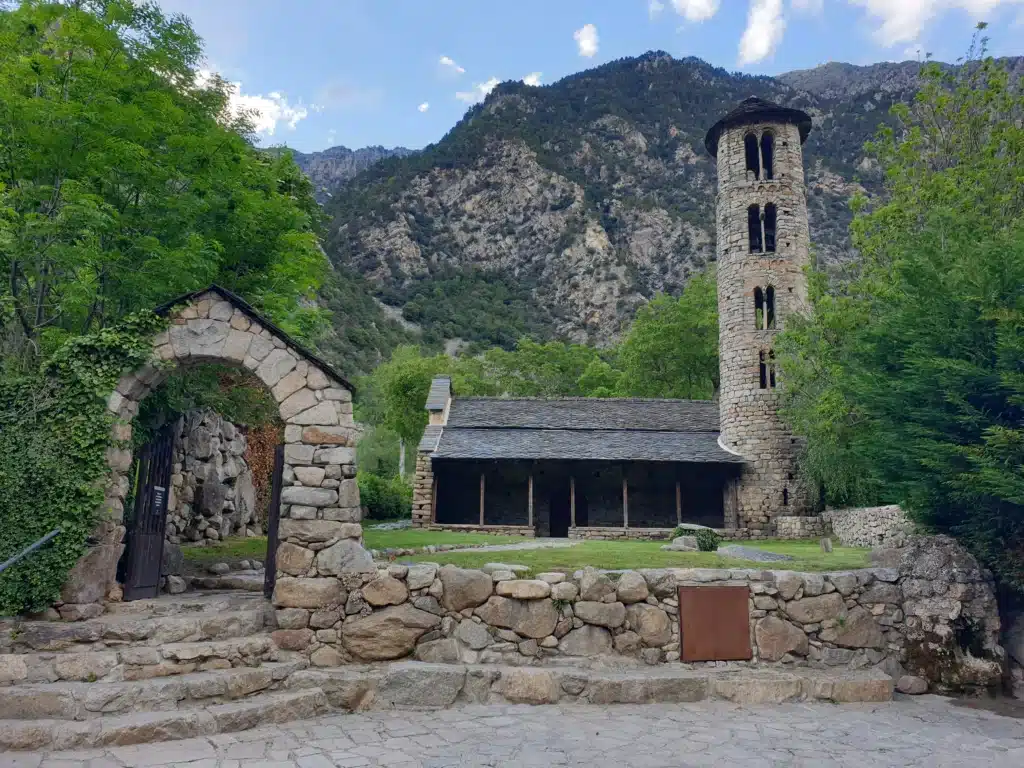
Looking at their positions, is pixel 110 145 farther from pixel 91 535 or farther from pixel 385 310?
pixel 385 310

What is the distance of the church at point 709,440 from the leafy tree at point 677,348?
39.5 feet

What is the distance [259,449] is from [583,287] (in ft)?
201

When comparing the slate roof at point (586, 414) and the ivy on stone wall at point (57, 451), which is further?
the slate roof at point (586, 414)

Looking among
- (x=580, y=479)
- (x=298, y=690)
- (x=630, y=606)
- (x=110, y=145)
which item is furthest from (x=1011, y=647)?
(x=580, y=479)

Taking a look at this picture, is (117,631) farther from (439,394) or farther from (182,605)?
(439,394)

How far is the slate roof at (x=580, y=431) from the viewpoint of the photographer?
68.5ft

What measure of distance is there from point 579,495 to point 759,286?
366 inches

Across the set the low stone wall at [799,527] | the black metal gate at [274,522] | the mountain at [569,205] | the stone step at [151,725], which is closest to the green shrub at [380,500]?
the low stone wall at [799,527]

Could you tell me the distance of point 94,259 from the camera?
22.8 ft

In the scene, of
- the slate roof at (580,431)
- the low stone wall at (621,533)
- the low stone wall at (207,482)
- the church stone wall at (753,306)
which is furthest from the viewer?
the church stone wall at (753,306)

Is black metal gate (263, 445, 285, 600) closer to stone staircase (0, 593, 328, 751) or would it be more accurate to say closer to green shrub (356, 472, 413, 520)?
stone staircase (0, 593, 328, 751)

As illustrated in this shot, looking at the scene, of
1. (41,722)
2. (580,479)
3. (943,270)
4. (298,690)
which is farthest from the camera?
(580,479)

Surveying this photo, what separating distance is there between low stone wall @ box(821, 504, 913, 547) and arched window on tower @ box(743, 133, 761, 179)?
39.8 feet

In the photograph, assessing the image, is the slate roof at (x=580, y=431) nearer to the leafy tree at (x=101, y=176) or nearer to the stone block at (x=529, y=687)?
the leafy tree at (x=101, y=176)
